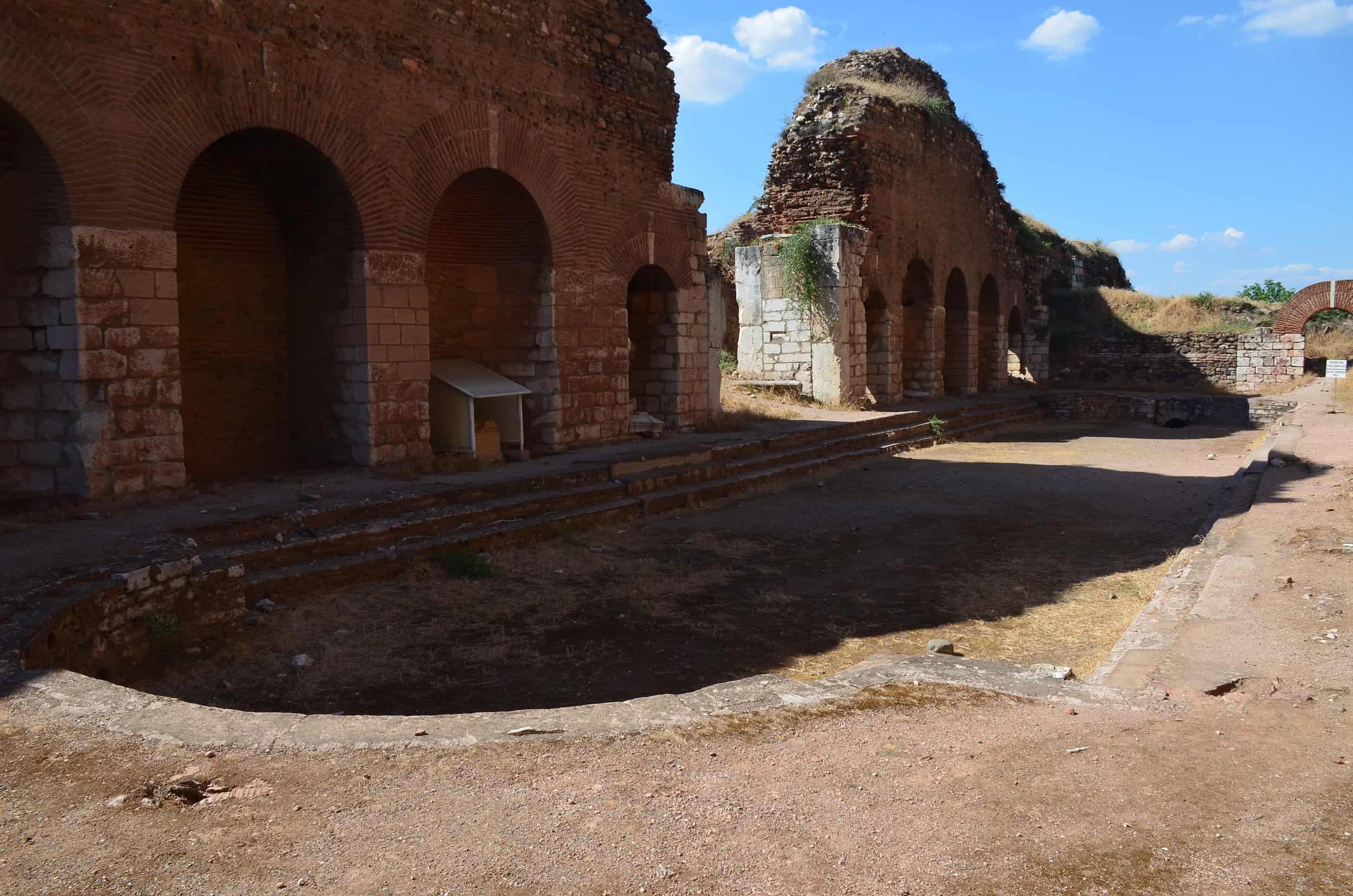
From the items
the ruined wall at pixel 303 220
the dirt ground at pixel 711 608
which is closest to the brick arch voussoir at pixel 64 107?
the ruined wall at pixel 303 220

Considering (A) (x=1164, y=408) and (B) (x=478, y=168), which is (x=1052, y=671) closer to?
(B) (x=478, y=168)

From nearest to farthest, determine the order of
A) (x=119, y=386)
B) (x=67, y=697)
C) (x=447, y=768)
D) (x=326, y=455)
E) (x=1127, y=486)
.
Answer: (x=447, y=768) → (x=67, y=697) → (x=119, y=386) → (x=326, y=455) → (x=1127, y=486)

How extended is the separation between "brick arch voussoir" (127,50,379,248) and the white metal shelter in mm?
1805

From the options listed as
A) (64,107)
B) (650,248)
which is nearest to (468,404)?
(650,248)

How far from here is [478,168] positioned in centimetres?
991

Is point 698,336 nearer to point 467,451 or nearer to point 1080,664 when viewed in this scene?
point 467,451

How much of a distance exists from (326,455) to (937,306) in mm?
14815

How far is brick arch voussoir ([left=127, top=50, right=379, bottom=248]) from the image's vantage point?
7188 millimetres

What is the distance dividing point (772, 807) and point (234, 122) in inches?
277

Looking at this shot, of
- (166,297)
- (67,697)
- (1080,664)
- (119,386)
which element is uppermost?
(166,297)

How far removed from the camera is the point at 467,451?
9977 mm

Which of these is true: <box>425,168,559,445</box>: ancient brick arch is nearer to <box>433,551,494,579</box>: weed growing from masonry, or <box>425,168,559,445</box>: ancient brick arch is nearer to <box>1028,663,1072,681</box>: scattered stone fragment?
<box>433,551,494,579</box>: weed growing from masonry

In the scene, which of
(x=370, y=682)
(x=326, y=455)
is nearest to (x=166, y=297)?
(x=326, y=455)

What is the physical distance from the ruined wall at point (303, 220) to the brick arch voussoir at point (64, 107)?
0.01 metres
